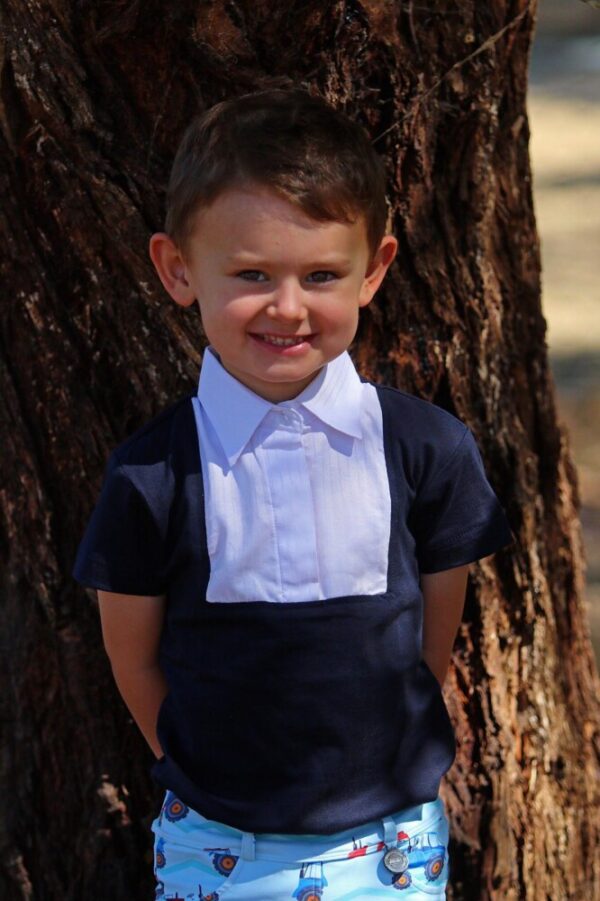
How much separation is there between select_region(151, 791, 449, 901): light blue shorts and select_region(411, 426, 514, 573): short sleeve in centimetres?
39

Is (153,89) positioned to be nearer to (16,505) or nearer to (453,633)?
(16,505)

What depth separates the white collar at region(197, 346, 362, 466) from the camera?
Answer: 206 cm

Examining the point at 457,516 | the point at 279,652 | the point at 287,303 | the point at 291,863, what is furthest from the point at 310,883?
the point at 287,303

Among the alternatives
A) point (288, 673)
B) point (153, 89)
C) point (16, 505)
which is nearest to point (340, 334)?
point (288, 673)

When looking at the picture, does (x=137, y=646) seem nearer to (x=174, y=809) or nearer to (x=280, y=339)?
(x=174, y=809)

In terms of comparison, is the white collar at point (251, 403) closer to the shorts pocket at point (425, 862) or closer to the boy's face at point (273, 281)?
the boy's face at point (273, 281)

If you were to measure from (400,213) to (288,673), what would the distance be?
0.91 meters

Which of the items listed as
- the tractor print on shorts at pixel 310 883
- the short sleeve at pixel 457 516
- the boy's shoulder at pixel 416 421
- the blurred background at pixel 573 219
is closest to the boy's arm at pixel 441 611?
the short sleeve at pixel 457 516

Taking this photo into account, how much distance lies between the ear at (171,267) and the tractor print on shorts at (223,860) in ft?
2.61

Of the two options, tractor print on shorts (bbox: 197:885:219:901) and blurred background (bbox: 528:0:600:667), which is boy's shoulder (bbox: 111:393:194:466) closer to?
Result: tractor print on shorts (bbox: 197:885:219:901)

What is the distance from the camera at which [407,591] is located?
2.15m

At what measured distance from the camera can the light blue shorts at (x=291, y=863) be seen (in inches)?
81.9

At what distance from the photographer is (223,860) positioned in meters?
2.11

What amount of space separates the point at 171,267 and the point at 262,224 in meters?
0.22
